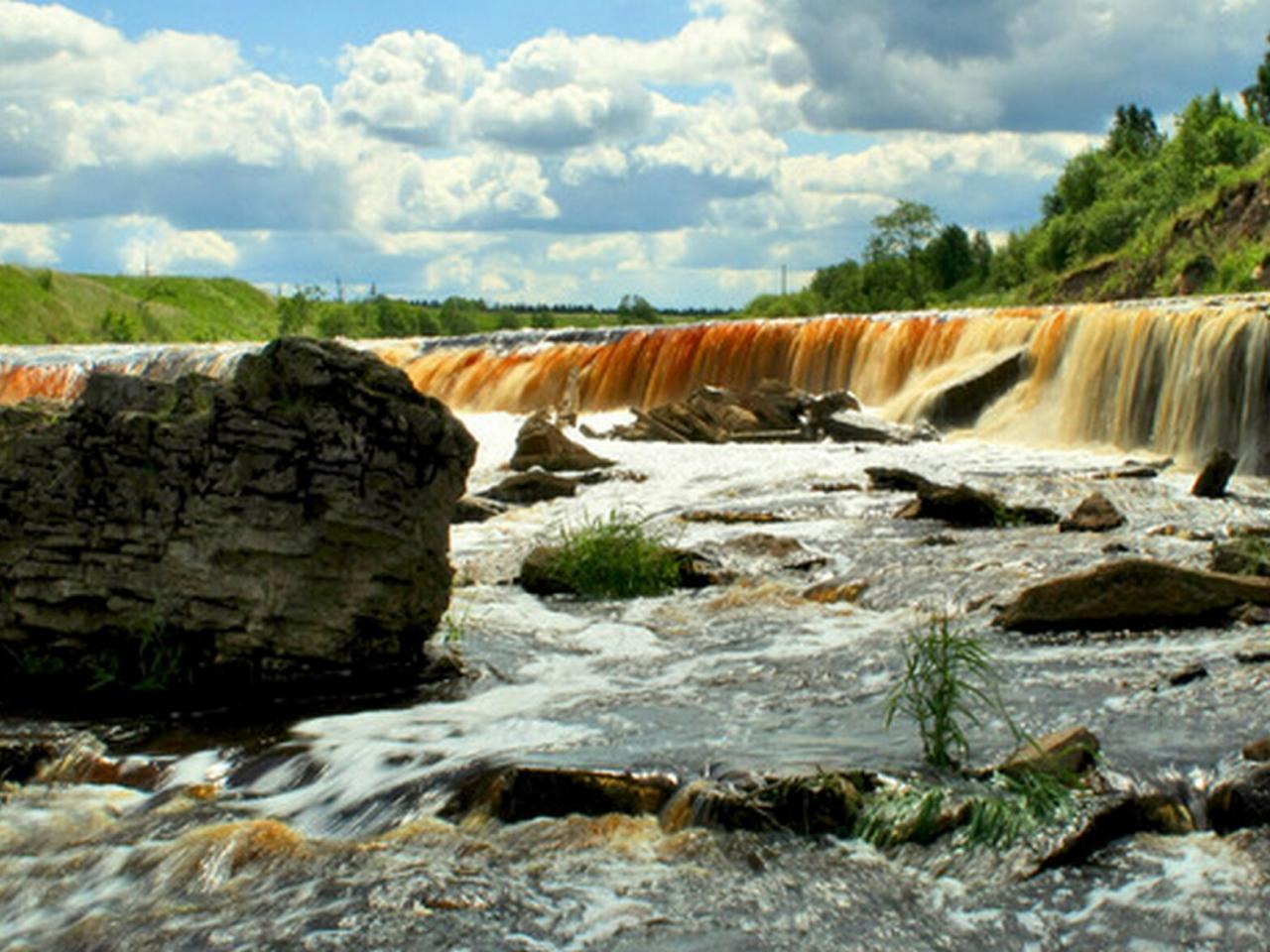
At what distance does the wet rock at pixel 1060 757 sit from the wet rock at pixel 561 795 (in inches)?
60.9

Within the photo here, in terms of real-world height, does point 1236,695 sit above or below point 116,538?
below

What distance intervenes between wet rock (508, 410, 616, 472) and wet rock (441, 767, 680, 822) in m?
14.4

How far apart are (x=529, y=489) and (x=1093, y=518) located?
7.48m

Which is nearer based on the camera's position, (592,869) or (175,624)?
(592,869)

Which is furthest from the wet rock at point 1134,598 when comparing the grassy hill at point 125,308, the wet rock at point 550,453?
the grassy hill at point 125,308

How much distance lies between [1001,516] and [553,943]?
10.7m

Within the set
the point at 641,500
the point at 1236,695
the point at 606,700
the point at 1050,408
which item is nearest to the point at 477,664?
the point at 606,700

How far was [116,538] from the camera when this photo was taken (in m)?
9.51

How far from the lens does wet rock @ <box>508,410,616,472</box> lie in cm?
2155

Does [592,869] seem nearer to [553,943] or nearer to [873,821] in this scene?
[553,943]

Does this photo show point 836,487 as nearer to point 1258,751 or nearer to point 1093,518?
point 1093,518

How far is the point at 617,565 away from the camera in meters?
12.9

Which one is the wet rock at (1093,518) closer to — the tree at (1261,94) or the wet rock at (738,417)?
the wet rock at (738,417)

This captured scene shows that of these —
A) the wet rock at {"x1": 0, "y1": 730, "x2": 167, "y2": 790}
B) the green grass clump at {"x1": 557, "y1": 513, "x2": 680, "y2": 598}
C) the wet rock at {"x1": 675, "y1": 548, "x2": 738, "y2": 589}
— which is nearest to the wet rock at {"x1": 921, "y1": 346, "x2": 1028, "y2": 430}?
the wet rock at {"x1": 675, "y1": 548, "x2": 738, "y2": 589}
